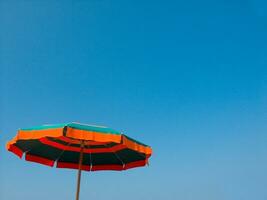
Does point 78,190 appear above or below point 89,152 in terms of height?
below

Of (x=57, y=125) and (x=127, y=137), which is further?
(x=127, y=137)

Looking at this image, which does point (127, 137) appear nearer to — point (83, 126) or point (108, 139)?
point (108, 139)

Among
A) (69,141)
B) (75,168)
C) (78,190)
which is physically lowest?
(78,190)

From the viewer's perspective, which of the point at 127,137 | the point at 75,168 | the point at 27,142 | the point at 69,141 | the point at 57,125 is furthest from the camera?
the point at 75,168

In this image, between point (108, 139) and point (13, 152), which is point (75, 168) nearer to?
point (13, 152)

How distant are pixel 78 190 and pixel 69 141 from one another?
3.61 feet

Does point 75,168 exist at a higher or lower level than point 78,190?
higher

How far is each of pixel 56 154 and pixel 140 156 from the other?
1990 millimetres

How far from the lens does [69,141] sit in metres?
7.04

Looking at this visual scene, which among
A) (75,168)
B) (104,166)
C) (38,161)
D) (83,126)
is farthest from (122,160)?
(83,126)

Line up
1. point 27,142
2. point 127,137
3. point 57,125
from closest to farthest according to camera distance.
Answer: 1. point 57,125
2. point 127,137
3. point 27,142

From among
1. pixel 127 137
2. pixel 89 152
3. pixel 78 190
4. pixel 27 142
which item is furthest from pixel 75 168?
pixel 127 137

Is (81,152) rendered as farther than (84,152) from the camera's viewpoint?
No

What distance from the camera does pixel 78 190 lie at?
261 inches
